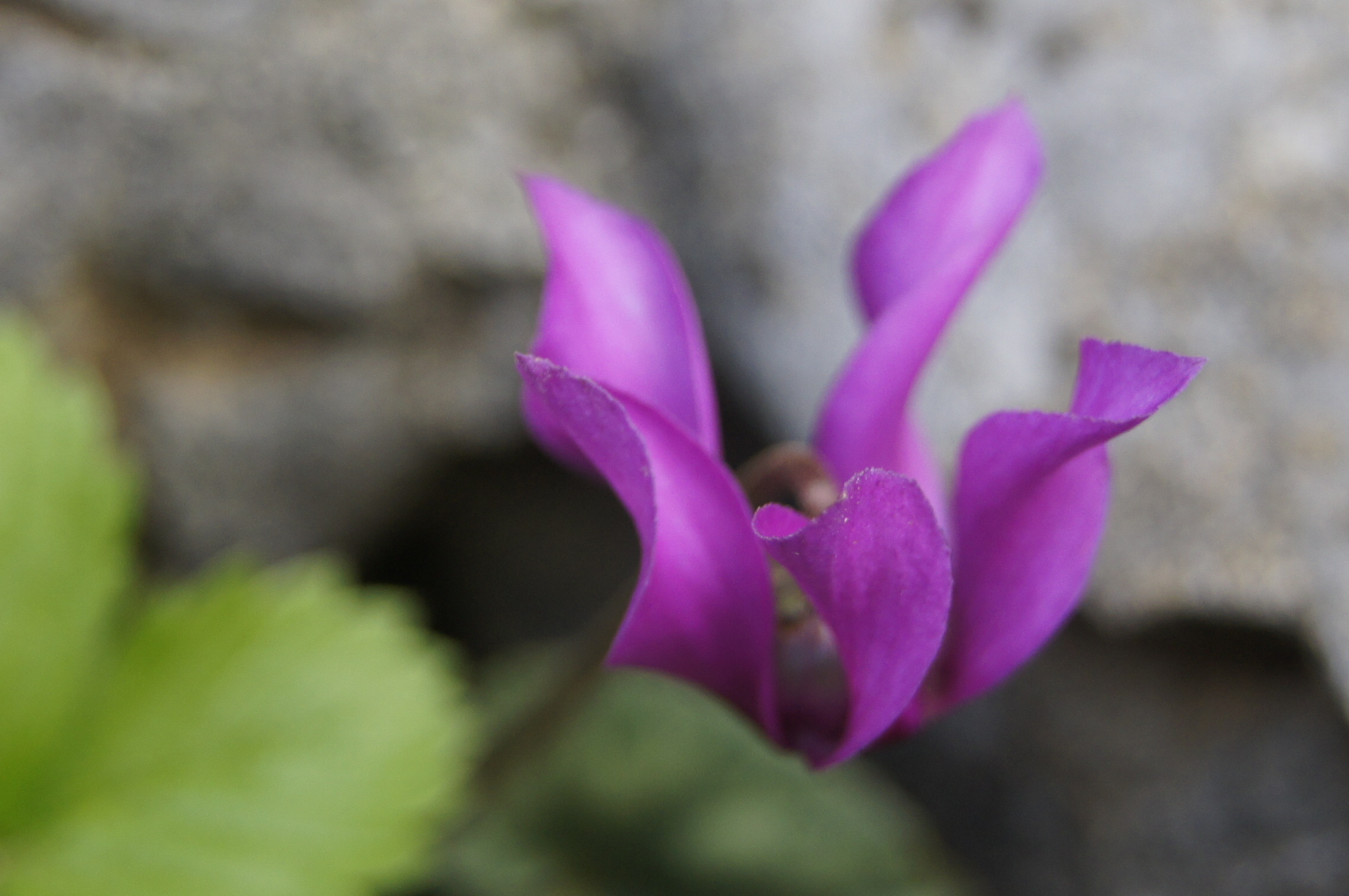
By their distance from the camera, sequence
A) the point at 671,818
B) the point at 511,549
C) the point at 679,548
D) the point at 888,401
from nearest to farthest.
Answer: the point at 679,548, the point at 888,401, the point at 671,818, the point at 511,549

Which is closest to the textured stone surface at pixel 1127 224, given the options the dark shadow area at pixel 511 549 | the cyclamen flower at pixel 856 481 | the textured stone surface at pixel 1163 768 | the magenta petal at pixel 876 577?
the textured stone surface at pixel 1163 768

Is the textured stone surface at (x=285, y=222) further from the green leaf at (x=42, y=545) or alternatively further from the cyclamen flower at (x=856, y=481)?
the cyclamen flower at (x=856, y=481)

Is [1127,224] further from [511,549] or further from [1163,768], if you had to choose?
[511,549]

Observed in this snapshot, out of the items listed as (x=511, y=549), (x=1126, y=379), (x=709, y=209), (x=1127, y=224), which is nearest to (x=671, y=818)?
(x=511, y=549)

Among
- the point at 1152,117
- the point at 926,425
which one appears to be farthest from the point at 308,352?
the point at 1152,117

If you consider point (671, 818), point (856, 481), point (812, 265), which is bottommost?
point (671, 818)

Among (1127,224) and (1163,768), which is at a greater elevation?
(1127,224)
